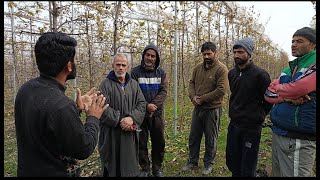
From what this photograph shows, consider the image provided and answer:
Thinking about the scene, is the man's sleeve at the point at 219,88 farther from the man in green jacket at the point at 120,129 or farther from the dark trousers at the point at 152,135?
the man in green jacket at the point at 120,129

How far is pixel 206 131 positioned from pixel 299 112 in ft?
5.77

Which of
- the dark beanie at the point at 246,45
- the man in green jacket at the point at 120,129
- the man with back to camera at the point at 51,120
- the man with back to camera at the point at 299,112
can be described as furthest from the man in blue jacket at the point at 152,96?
the man with back to camera at the point at 51,120

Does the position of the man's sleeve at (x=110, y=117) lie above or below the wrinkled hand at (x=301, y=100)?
below

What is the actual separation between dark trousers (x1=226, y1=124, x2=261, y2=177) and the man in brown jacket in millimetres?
639

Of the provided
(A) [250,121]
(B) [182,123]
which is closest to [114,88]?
(A) [250,121]

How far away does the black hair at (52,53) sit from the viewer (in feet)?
5.81

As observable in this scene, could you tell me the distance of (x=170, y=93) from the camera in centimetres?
1044

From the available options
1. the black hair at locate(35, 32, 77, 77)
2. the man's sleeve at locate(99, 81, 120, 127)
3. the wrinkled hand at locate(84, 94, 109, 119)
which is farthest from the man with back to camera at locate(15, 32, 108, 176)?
the man's sleeve at locate(99, 81, 120, 127)

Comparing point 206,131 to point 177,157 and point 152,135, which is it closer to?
point 152,135

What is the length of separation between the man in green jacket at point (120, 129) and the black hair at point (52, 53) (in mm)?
1398

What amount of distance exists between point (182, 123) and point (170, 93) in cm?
383

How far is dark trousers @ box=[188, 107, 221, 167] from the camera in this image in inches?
159

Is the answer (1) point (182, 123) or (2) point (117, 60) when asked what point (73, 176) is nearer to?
(2) point (117, 60)

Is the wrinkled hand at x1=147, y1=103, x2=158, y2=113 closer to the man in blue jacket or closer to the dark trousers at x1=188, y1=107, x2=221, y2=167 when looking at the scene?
the man in blue jacket
